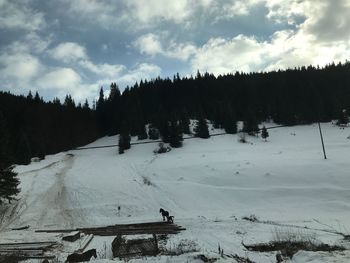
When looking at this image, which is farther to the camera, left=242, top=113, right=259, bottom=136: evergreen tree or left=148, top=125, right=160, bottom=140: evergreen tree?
left=148, top=125, right=160, bottom=140: evergreen tree

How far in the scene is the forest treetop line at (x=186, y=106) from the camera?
88875 mm

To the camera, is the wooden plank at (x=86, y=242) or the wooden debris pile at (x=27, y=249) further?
the wooden plank at (x=86, y=242)

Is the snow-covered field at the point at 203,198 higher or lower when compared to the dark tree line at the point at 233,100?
lower

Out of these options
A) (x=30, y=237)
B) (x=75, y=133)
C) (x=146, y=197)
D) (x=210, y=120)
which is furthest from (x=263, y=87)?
(x=30, y=237)

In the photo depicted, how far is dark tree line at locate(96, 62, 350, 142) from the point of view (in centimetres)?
9669

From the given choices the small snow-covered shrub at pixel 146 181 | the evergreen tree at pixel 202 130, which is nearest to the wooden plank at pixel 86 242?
the small snow-covered shrub at pixel 146 181

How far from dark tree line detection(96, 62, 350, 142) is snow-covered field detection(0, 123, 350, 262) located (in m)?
35.7

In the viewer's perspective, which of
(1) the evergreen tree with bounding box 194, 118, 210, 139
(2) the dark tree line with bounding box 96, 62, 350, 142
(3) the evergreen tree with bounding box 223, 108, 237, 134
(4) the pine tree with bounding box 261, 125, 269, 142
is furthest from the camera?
(2) the dark tree line with bounding box 96, 62, 350, 142

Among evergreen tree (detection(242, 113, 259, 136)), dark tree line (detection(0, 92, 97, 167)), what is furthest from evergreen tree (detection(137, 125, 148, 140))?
evergreen tree (detection(242, 113, 259, 136))

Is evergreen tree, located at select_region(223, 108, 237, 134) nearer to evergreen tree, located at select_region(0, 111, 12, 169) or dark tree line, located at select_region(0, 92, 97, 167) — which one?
dark tree line, located at select_region(0, 92, 97, 167)

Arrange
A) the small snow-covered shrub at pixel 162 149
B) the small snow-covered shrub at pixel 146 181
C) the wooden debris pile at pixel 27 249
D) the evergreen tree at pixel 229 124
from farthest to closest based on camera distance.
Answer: the evergreen tree at pixel 229 124 < the small snow-covered shrub at pixel 162 149 < the small snow-covered shrub at pixel 146 181 < the wooden debris pile at pixel 27 249

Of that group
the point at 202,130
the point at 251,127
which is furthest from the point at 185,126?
A: the point at 251,127

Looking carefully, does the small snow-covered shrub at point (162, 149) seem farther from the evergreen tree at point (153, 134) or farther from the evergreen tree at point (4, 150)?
the evergreen tree at point (4, 150)

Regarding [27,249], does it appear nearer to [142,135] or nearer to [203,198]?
[203,198]
